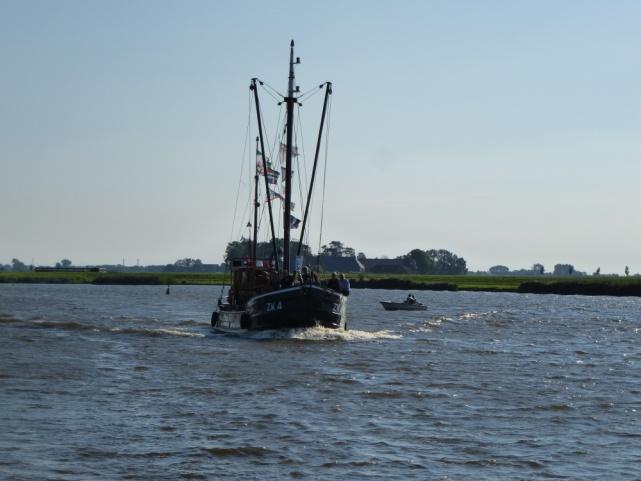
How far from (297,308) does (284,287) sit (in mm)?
1178

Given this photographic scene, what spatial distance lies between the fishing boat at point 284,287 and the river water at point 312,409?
108 cm

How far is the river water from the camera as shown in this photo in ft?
61.8

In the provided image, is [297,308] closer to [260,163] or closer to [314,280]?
[314,280]

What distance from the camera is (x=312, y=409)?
25.4 meters

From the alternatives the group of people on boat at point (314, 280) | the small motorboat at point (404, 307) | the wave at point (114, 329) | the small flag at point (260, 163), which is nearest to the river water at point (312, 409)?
the group of people on boat at point (314, 280)

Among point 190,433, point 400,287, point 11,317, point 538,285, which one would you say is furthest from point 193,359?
point 400,287

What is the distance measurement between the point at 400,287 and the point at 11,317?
115 m

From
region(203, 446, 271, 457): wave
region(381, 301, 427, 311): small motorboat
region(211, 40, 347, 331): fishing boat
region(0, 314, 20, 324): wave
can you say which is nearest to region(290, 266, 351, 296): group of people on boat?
region(211, 40, 347, 331): fishing boat

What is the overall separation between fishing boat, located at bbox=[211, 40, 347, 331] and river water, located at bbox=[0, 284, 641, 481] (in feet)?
3.55

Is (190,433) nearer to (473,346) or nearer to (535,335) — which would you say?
(473,346)

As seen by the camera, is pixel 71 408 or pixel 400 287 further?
pixel 400 287

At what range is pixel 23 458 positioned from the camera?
736 inches

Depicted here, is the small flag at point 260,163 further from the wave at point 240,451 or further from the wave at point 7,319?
the wave at point 240,451

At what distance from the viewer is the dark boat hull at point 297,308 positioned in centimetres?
4669
